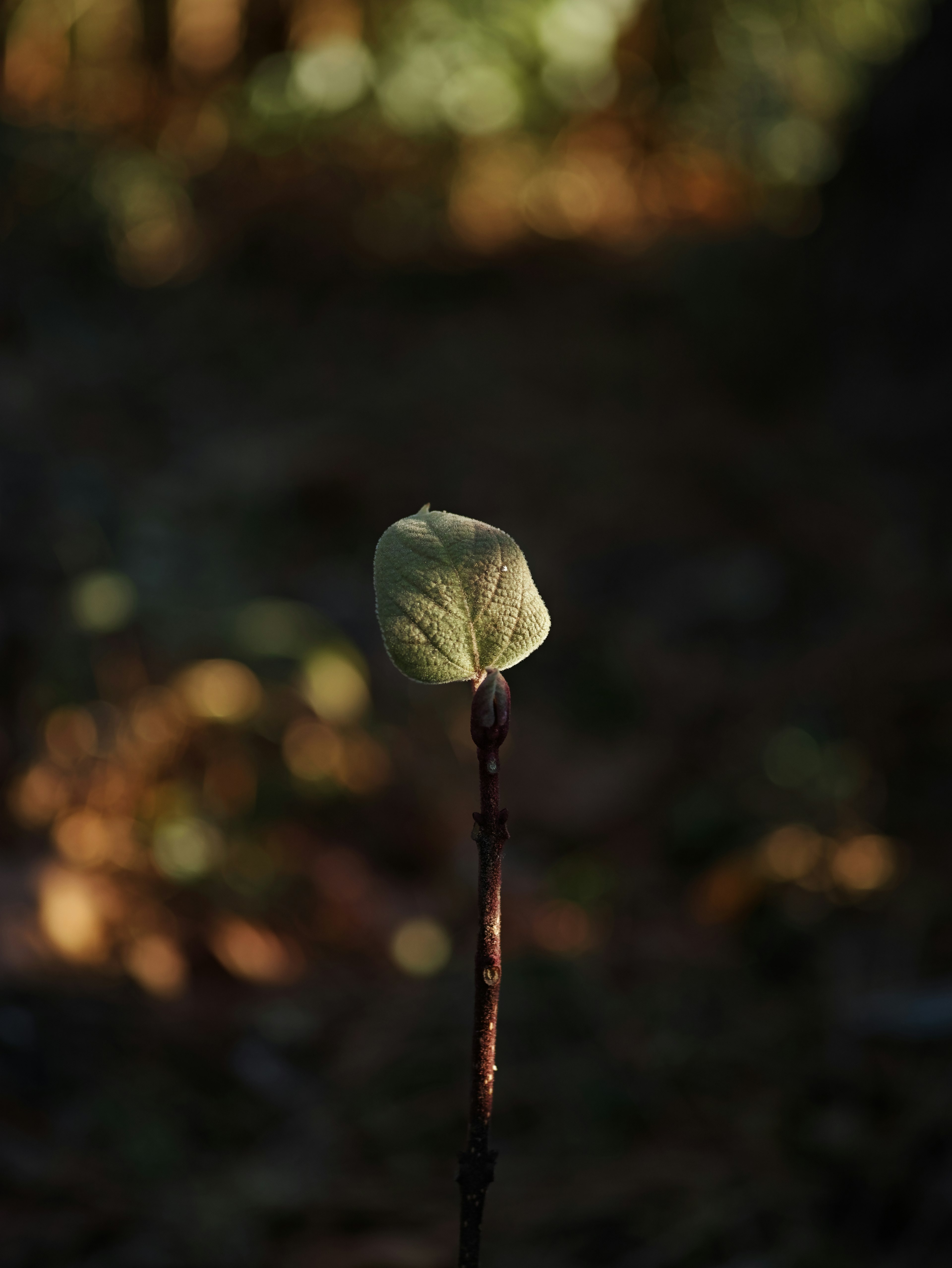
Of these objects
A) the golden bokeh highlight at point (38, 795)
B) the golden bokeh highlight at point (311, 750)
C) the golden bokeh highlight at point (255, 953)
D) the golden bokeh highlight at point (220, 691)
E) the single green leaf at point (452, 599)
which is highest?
the golden bokeh highlight at point (220, 691)

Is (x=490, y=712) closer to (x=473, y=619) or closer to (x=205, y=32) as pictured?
(x=473, y=619)

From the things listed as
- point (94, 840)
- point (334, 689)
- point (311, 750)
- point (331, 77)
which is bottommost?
point (94, 840)

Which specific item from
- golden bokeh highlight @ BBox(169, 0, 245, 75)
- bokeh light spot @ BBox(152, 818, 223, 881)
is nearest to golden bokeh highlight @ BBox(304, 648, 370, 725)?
bokeh light spot @ BBox(152, 818, 223, 881)

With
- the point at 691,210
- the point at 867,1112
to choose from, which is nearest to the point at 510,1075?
the point at 867,1112

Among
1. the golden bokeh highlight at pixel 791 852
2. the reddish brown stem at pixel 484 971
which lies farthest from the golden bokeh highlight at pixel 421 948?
the reddish brown stem at pixel 484 971

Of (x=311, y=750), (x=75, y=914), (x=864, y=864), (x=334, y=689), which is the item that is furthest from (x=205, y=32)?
(x=864, y=864)

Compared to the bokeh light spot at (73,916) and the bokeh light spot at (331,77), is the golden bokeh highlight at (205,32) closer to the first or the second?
the bokeh light spot at (331,77)

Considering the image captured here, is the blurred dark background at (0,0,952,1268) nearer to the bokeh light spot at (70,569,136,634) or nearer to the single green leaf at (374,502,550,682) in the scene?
the bokeh light spot at (70,569,136,634)
